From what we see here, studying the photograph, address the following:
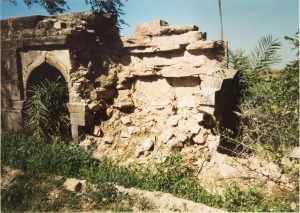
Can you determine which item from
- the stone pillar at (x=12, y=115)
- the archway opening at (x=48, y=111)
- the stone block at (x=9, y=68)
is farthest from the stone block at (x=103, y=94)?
the stone block at (x=9, y=68)

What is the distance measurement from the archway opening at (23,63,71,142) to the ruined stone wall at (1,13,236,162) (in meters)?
0.32

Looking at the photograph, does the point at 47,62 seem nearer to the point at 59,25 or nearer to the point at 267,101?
the point at 59,25

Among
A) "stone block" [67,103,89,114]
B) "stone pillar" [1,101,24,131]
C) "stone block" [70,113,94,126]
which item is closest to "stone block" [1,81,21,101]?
"stone pillar" [1,101,24,131]

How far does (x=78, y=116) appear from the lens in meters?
8.44

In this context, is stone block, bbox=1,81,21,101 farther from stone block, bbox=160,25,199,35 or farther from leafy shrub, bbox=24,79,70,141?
stone block, bbox=160,25,199,35

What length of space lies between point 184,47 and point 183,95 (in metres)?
1.13

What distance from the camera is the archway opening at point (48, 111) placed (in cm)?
842

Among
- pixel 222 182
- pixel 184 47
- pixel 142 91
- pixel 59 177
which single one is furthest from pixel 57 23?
pixel 222 182

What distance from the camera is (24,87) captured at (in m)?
9.37

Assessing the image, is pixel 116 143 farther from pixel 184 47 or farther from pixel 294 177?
pixel 294 177

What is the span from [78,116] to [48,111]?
2.63ft

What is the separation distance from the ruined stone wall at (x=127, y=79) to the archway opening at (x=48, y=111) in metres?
0.32

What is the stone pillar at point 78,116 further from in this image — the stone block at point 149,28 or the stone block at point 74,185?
the stone block at point 149,28

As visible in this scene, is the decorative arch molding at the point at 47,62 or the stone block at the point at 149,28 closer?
the stone block at the point at 149,28
